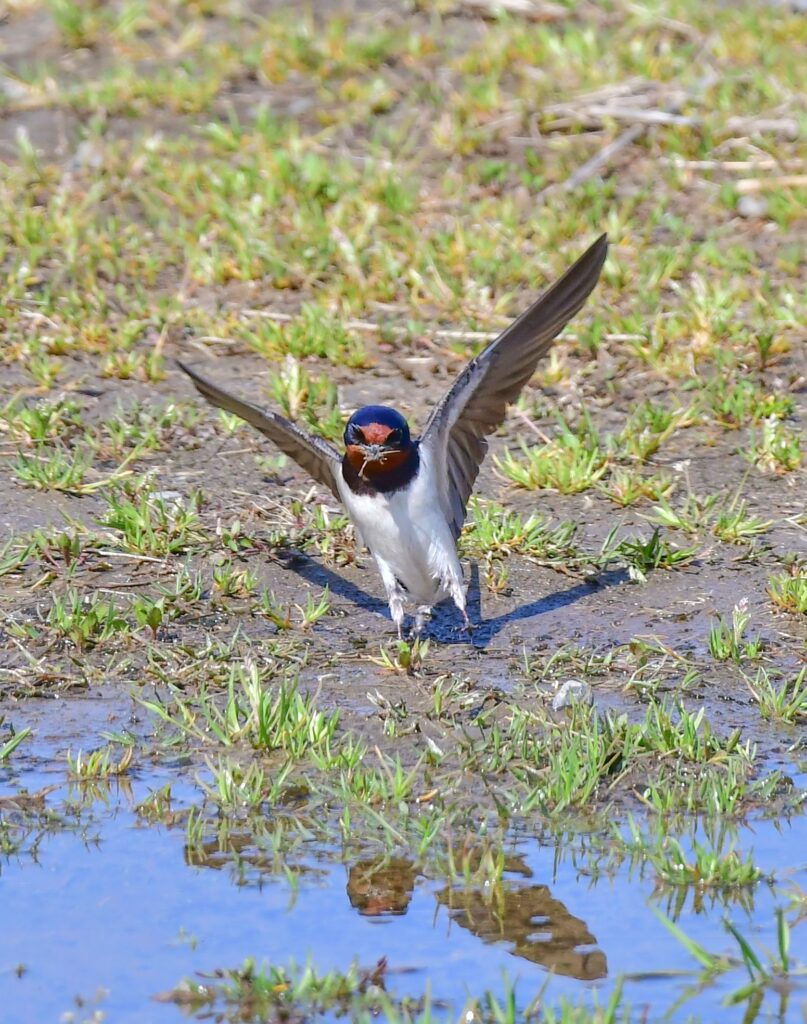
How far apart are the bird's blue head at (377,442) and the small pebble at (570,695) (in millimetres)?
871

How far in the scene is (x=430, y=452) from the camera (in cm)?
543

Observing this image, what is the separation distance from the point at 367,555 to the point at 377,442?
95 cm

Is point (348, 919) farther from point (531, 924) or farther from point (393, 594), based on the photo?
point (393, 594)

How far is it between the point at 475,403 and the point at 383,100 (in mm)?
4234

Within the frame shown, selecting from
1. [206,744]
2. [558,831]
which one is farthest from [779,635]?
[206,744]

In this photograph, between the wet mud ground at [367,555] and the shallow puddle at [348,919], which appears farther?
the wet mud ground at [367,555]

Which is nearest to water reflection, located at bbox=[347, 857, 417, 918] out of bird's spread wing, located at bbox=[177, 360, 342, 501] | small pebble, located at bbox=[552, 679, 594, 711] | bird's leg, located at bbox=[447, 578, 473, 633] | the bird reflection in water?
the bird reflection in water

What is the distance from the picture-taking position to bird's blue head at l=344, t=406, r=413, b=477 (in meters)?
5.20

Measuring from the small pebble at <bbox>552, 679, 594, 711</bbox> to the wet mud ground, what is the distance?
0.03 m

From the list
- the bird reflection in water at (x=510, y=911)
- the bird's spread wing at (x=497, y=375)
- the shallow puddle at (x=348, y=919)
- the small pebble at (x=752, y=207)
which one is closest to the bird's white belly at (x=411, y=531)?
the bird's spread wing at (x=497, y=375)

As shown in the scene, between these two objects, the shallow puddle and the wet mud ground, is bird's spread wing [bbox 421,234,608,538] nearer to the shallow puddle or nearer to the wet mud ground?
the wet mud ground

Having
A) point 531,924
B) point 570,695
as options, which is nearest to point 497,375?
point 570,695

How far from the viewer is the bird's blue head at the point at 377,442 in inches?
205

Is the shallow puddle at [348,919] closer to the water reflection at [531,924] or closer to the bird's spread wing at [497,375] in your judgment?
the water reflection at [531,924]
